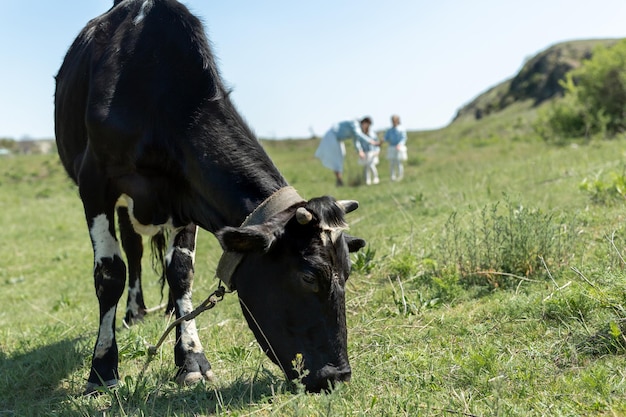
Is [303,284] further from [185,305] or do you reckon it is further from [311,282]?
[185,305]

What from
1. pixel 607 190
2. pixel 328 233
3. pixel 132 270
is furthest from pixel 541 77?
pixel 328 233

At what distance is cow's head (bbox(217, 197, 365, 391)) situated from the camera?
10.5 feet

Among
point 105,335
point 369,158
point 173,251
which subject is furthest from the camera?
point 369,158

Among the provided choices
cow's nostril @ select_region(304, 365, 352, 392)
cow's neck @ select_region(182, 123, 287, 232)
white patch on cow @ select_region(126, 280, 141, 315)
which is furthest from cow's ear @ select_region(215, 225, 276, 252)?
white patch on cow @ select_region(126, 280, 141, 315)

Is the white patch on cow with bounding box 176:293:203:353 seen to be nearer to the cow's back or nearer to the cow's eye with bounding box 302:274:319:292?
the cow's back

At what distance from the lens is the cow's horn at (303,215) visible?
10.4ft

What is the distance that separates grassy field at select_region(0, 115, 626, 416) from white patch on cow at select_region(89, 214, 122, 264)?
2.39 feet

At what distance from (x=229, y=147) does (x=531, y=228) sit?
2701mm

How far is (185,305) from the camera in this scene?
455cm

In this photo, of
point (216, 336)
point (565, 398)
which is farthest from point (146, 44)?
point (565, 398)

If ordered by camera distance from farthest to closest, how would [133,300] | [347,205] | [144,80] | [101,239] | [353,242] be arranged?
[133,300] < [101,239] < [144,80] < [347,205] < [353,242]

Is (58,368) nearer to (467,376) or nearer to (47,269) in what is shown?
(467,376)

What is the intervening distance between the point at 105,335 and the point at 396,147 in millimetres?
14201

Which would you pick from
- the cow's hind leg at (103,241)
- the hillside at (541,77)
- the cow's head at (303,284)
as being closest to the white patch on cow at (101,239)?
the cow's hind leg at (103,241)
